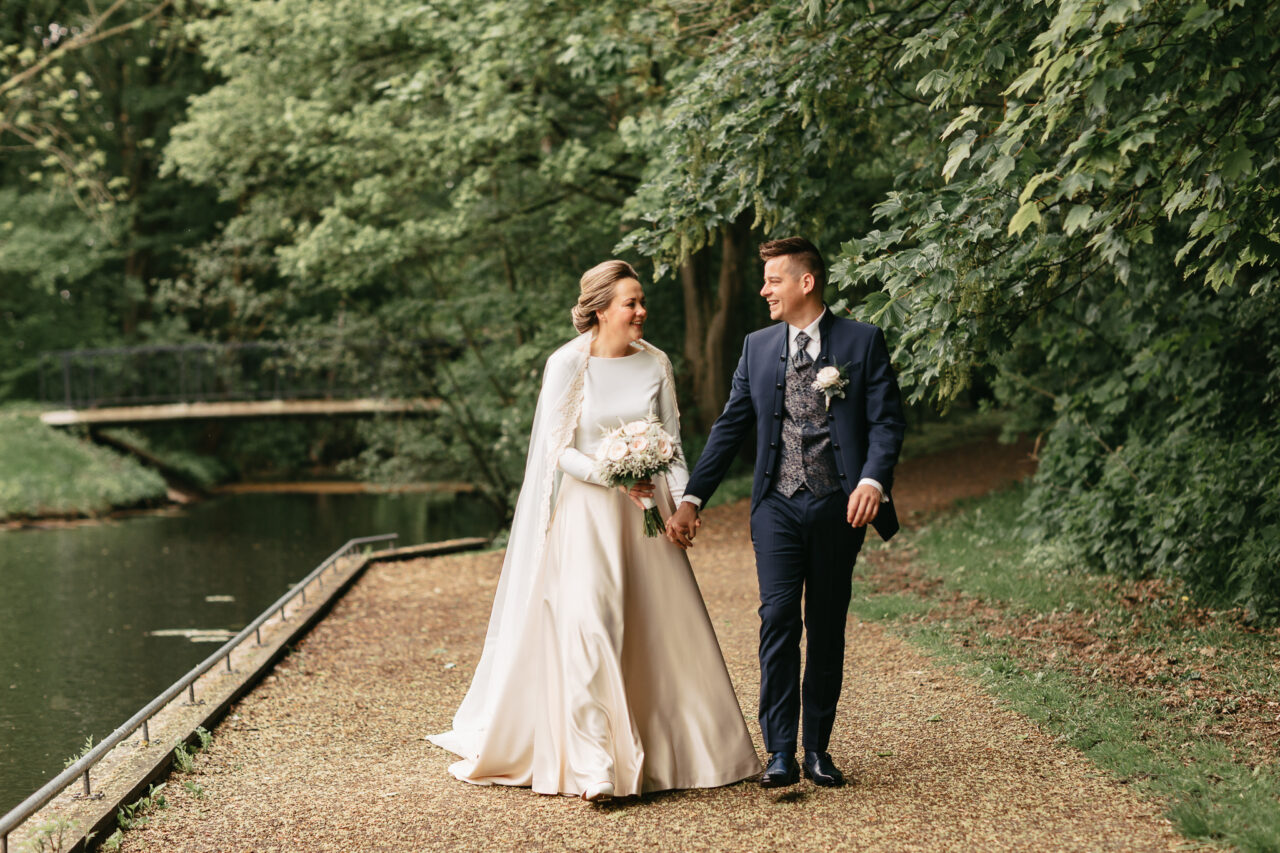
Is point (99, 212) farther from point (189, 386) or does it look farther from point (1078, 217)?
point (1078, 217)

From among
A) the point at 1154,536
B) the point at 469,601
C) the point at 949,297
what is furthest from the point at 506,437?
the point at 949,297

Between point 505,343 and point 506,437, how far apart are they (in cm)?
241

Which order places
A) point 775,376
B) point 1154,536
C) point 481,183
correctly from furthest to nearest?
1. point 481,183
2. point 1154,536
3. point 775,376

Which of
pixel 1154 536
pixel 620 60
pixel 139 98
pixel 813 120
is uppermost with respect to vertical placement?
pixel 139 98

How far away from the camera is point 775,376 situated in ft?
16.3

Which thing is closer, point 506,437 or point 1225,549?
point 1225,549

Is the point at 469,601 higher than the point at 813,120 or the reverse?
the reverse

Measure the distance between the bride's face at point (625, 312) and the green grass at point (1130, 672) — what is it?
2.69 metres

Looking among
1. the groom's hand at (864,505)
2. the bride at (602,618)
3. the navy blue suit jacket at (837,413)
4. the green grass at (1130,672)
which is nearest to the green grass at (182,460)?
the green grass at (1130,672)

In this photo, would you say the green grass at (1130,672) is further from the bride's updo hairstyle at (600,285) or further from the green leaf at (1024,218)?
the bride's updo hairstyle at (600,285)

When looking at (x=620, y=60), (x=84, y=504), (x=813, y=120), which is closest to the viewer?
(x=813, y=120)

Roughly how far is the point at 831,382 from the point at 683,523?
2.89ft

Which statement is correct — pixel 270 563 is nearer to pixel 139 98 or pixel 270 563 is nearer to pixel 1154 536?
pixel 1154 536

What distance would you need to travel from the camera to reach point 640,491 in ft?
16.9
